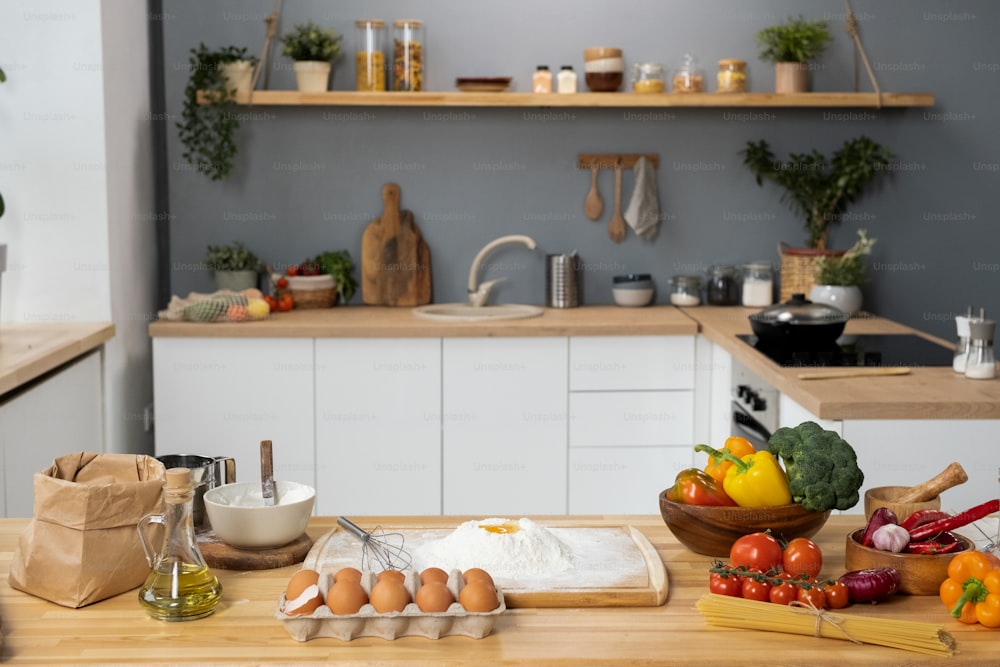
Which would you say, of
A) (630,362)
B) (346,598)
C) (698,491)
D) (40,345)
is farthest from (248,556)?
(630,362)

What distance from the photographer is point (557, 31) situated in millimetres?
4387

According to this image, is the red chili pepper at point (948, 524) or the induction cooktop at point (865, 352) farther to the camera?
the induction cooktop at point (865, 352)

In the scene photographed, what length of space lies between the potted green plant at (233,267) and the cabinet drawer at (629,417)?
4.43 ft

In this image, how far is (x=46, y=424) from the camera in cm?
312

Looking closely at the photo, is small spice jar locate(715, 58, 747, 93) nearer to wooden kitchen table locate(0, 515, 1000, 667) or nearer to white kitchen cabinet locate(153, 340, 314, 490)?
white kitchen cabinet locate(153, 340, 314, 490)

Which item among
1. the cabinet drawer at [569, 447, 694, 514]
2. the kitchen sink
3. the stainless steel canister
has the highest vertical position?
the stainless steel canister

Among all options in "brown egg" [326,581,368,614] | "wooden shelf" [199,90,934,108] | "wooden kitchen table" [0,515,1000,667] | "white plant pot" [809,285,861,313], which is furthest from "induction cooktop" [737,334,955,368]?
"brown egg" [326,581,368,614]

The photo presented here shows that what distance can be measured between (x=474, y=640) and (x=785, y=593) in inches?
14.9

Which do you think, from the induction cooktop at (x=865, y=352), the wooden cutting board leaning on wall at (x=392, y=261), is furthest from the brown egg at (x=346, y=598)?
the wooden cutting board leaning on wall at (x=392, y=261)

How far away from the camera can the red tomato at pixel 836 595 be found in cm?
137

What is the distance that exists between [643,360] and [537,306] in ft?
2.18

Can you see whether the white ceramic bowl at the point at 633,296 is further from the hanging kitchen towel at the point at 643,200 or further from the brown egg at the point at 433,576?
the brown egg at the point at 433,576

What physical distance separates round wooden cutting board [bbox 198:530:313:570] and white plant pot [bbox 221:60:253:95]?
2909 mm

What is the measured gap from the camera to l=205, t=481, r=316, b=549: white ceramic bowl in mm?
1510
